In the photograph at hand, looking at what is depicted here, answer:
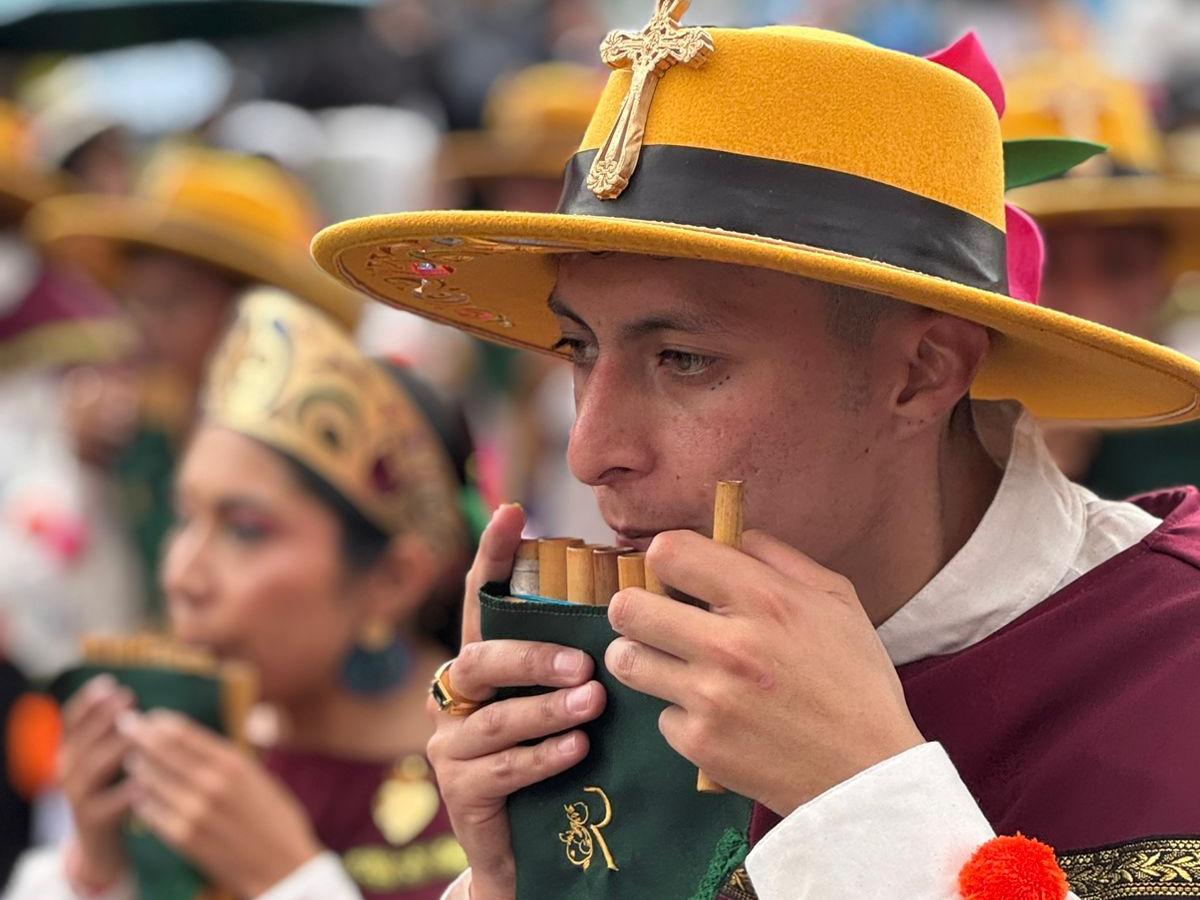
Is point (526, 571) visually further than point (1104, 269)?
No

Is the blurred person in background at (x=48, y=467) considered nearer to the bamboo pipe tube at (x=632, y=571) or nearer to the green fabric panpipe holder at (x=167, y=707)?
the green fabric panpipe holder at (x=167, y=707)

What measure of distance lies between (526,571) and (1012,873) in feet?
2.44

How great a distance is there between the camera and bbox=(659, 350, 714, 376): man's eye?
90.4 inches

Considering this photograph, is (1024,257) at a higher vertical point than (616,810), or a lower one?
higher

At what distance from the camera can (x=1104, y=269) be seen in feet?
17.6

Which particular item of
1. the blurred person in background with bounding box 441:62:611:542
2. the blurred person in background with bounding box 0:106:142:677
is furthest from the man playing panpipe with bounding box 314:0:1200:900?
the blurred person in background with bounding box 441:62:611:542

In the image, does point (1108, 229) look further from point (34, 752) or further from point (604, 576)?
point (604, 576)

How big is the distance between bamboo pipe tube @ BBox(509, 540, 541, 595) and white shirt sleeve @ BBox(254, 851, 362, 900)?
4.52 feet

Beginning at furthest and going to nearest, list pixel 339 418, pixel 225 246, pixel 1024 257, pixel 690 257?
pixel 225 246
pixel 339 418
pixel 1024 257
pixel 690 257

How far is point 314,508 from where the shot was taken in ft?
13.6

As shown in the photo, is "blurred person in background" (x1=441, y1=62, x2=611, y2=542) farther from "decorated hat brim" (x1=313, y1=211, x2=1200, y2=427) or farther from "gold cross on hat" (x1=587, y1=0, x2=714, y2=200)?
"gold cross on hat" (x1=587, y1=0, x2=714, y2=200)

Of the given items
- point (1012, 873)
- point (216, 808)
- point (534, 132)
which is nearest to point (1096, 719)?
point (1012, 873)

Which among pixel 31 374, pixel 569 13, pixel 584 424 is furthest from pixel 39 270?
pixel 584 424

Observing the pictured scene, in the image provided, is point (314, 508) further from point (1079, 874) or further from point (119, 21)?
point (119, 21)
